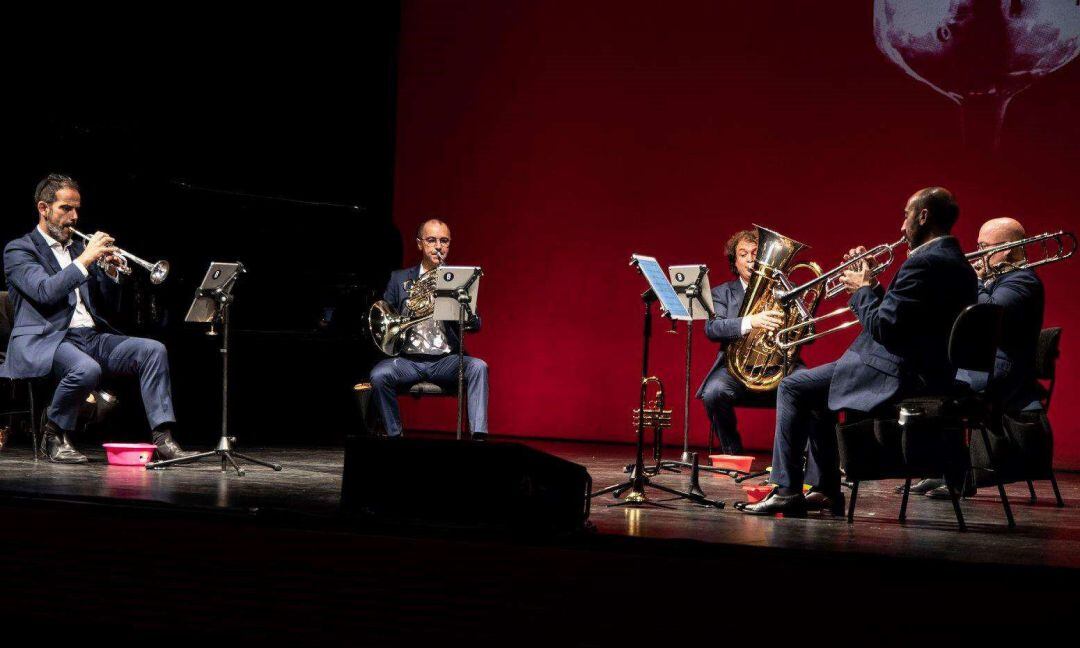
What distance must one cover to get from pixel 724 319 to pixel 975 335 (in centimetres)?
198

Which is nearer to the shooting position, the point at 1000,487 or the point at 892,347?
the point at 892,347

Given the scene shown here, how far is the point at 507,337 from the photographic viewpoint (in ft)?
27.4

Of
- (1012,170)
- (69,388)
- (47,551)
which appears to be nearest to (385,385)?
(69,388)

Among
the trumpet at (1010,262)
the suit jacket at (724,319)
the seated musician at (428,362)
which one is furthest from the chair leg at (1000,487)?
the seated musician at (428,362)

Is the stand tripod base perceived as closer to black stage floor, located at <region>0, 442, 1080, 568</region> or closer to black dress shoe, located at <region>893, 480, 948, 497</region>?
black stage floor, located at <region>0, 442, 1080, 568</region>

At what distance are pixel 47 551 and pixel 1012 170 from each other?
560 cm

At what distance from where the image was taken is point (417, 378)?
6.19m

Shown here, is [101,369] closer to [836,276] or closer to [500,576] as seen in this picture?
[500,576]

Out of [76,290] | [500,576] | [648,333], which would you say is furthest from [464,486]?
[76,290]

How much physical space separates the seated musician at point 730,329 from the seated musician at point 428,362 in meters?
1.16

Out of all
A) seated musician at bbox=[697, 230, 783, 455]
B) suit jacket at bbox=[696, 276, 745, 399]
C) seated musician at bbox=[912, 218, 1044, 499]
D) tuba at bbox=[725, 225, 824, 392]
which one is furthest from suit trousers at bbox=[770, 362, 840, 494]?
suit jacket at bbox=[696, 276, 745, 399]

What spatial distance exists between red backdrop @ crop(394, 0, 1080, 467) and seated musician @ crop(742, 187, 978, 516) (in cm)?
291

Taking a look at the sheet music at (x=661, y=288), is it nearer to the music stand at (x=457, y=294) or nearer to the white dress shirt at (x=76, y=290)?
the music stand at (x=457, y=294)

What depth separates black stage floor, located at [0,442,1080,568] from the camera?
11.8 feet
